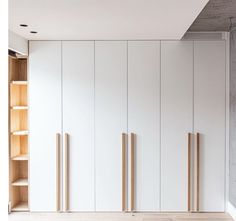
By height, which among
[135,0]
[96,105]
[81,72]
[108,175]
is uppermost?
[135,0]

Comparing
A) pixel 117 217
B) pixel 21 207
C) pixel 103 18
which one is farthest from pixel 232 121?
pixel 21 207

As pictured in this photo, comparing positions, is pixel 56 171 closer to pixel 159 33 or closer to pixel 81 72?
pixel 81 72

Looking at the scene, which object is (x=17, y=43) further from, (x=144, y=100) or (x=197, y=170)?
(x=197, y=170)

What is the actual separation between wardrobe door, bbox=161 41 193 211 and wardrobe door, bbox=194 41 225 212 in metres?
0.11

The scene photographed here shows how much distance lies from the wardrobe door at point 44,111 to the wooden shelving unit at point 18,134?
0.14 metres

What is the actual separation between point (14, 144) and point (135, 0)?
9.34 feet

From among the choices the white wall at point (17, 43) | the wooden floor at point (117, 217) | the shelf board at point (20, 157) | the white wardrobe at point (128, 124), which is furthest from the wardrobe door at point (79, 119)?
the shelf board at point (20, 157)

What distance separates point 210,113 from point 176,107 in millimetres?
468

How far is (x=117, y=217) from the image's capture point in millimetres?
4027

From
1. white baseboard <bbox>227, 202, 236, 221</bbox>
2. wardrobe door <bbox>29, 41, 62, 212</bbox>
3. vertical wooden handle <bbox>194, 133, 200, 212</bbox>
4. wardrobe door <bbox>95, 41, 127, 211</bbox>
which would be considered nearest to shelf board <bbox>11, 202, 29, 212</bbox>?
wardrobe door <bbox>29, 41, 62, 212</bbox>

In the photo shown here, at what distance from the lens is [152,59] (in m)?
4.16

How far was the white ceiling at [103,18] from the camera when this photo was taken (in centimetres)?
256
